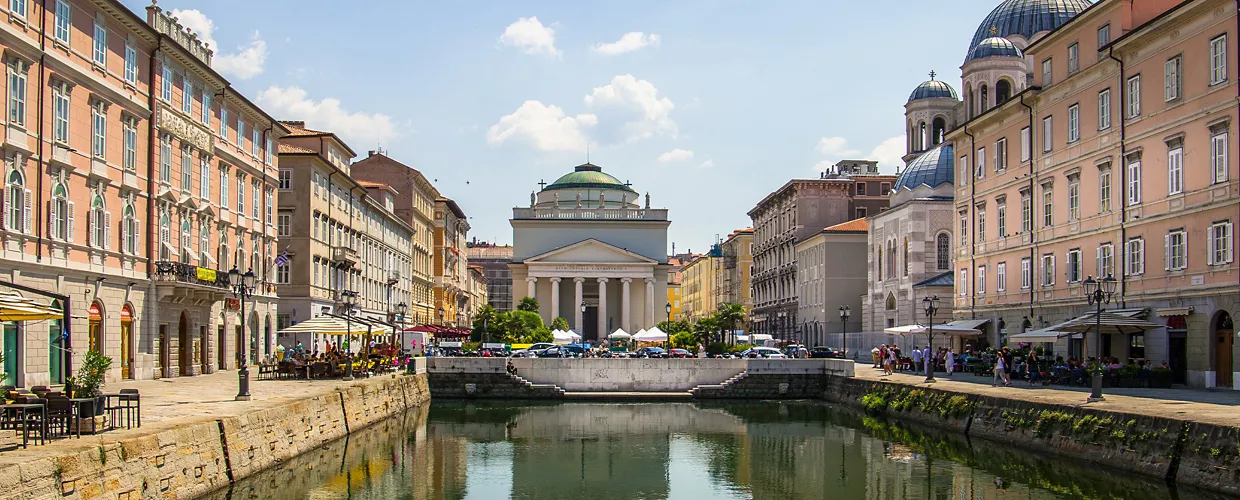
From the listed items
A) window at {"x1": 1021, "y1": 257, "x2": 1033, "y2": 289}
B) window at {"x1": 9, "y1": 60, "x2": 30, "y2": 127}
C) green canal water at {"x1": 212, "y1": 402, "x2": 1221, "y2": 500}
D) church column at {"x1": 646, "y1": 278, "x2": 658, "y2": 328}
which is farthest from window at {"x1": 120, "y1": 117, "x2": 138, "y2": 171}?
church column at {"x1": 646, "y1": 278, "x2": 658, "y2": 328}

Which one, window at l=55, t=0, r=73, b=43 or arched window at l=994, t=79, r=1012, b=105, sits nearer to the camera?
window at l=55, t=0, r=73, b=43

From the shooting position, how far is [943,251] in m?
72.6

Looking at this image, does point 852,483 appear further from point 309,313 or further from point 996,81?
point 996,81

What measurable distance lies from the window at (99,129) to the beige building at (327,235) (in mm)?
23095

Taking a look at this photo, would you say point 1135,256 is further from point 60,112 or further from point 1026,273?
point 60,112

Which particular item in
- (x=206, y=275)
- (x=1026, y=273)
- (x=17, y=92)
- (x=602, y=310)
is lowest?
(x=602, y=310)

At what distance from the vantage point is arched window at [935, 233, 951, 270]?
72.3 metres

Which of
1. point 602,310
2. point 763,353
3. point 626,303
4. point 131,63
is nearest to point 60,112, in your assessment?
point 131,63

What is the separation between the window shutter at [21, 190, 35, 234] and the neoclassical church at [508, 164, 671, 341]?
77260 mm

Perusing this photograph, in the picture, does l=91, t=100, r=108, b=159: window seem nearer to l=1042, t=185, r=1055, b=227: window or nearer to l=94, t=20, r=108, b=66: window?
l=94, t=20, r=108, b=66: window

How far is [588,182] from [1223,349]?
318ft

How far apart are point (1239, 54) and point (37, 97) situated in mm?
33172

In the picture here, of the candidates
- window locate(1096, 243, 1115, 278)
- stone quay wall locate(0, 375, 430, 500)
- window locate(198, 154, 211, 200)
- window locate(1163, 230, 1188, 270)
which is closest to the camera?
stone quay wall locate(0, 375, 430, 500)

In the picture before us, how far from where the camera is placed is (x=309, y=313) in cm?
6009
